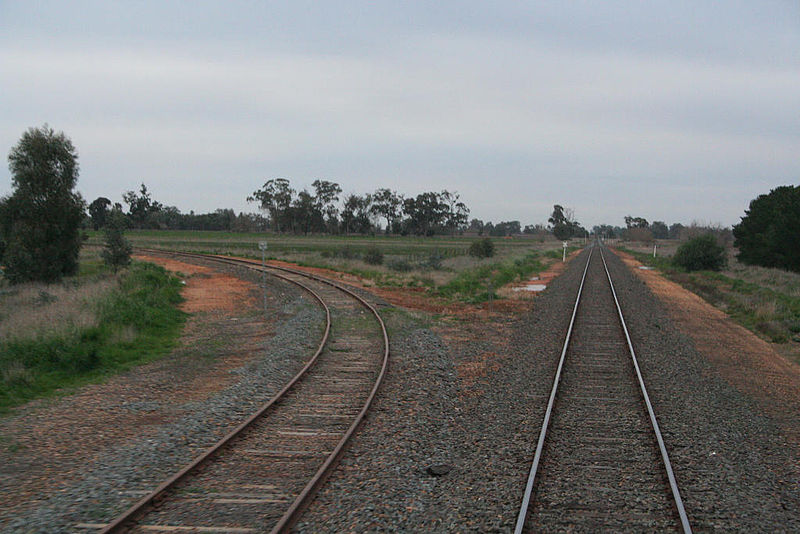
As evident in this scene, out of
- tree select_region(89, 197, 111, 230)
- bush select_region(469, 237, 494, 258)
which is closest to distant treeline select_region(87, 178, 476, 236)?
tree select_region(89, 197, 111, 230)

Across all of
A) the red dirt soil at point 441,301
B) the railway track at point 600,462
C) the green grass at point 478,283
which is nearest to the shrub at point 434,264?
the green grass at point 478,283

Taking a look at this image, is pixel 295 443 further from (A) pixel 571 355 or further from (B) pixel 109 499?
(A) pixel 571 355

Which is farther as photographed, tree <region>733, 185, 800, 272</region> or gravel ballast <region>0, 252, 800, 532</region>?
tree <region>733, 185, 800, 272</region>

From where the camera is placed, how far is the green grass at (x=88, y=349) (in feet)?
32.1

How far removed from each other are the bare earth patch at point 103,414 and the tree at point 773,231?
143ft

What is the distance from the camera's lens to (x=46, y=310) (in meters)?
16.7

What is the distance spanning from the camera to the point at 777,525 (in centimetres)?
529

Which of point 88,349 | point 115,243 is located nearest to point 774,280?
point 88,349

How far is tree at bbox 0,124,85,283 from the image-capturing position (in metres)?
26.8

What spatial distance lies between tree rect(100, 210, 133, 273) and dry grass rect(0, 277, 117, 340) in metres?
3.83

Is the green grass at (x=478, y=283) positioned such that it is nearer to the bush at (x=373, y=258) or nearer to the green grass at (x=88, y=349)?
the bush at (x=373, y=258)

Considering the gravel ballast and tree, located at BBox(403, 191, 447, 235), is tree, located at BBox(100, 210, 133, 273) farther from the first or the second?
tree, located at BBox(403, 191, 447, 235)

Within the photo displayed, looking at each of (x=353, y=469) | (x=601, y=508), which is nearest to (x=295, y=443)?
(x=353, y=469)

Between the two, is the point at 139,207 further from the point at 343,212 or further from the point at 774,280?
the point at 774,280
